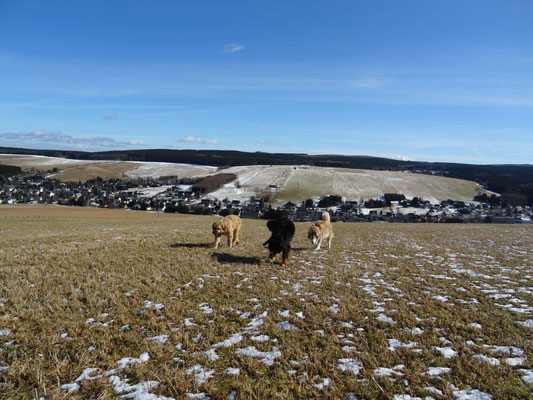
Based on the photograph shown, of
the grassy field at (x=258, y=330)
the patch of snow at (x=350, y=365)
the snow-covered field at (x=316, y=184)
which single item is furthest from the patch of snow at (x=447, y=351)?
the snow-covered field at (x=316, y=184)

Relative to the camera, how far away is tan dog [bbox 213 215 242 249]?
15889 millimetres

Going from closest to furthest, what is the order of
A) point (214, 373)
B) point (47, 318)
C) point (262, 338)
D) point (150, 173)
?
point (214, 373) < point (262, 338) < point (47, 318) < point (150, 173)

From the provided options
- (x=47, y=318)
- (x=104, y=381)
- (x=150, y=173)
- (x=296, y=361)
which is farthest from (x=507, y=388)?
(x=150, y=173)

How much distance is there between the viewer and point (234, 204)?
101000 millimetres

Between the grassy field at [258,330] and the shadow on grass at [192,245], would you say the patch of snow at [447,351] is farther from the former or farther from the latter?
the shadow on grass at [192,245]

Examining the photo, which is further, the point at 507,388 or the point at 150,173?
the point at 150,173

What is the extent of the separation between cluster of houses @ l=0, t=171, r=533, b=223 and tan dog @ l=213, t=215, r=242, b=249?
5958cm

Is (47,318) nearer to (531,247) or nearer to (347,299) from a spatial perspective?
(347,299)

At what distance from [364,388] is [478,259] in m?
13.7

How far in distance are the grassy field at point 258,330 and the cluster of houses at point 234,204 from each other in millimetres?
65124

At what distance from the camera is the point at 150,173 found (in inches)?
6772

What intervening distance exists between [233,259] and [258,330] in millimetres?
6960

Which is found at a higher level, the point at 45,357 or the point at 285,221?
the point at 285,221

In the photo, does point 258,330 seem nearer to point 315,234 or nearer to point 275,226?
point 275,226
